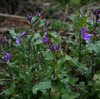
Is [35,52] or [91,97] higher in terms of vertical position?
[35,52]

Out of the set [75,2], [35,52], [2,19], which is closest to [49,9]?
[75,2]

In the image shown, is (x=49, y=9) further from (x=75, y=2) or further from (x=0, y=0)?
(x=0, y=0)

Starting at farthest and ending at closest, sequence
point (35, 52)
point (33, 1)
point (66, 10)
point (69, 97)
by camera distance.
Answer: point (33, 1) < point (66, 10) < point (35, 52) < point (69, 97)

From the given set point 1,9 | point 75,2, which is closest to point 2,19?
point 1,9

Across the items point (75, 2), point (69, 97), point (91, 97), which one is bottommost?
point (91, 97)

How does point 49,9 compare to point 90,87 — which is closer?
point 90,87

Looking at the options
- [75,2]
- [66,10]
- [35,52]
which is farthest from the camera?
[75,2]

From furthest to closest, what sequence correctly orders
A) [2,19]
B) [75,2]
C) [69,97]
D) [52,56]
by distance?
[75,2] → [2,19] → [69,97] → [52,56]

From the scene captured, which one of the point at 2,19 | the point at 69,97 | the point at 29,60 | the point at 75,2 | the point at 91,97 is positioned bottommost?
the point at 91,97

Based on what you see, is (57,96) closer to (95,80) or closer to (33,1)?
(95,80)
